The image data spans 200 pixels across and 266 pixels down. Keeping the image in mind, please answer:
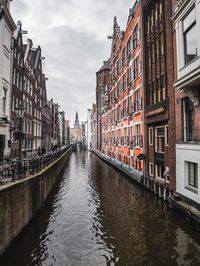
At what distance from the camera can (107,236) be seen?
1035 cm

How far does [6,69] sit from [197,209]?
20.4m

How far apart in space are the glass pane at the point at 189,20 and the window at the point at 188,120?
4.25 m

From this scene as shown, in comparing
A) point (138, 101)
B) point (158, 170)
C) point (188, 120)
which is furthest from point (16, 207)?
A: point (138, 101)

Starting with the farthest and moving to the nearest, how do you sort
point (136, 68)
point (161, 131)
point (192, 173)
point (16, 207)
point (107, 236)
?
point (136, 68) → point (161, 131) → point (192, 173) → point (107, 236) → point (16, 207)

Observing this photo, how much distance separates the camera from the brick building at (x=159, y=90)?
624 inches

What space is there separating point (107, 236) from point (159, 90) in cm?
1356

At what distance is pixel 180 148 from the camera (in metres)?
14.1

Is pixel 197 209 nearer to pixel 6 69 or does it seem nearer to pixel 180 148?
pixel 180 148

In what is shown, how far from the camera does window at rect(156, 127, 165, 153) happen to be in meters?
18.6

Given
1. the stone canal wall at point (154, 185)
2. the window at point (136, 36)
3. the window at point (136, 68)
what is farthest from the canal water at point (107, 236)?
the window at point (136, 36)

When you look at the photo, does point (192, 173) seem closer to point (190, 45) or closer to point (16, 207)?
point (190, 45)

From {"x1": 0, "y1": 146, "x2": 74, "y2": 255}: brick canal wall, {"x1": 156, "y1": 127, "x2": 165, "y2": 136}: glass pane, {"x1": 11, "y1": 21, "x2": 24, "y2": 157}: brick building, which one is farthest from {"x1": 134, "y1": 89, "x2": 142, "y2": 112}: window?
{"x1": 0, "y1": 146, "x2": 74, "y2": 255}: brick canal wall

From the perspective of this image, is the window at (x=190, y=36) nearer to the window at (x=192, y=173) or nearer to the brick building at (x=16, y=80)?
the window at (x=192, y=173)

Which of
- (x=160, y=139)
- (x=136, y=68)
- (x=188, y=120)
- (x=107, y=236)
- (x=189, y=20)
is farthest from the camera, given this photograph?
(x=136, y=68)
